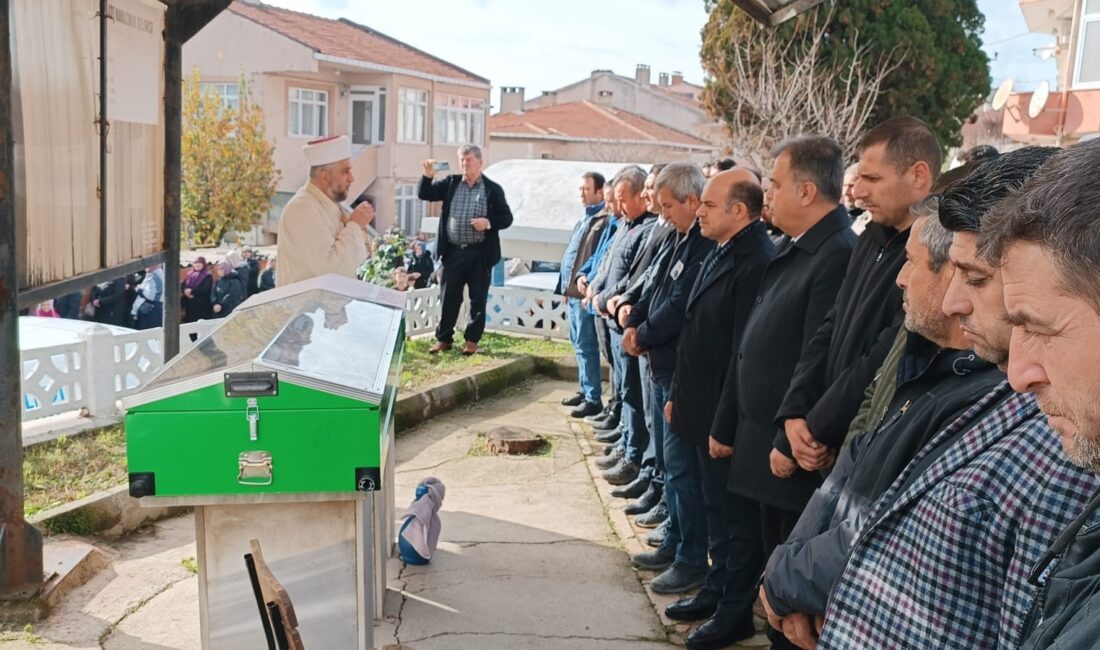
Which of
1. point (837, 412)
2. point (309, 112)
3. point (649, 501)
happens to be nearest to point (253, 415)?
point (837, 412)

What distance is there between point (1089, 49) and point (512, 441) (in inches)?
664

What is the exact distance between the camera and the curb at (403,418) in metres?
5.05

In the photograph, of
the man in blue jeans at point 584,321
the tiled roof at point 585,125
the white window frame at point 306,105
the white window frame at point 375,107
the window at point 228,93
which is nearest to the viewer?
the man in blue jeans at point 584,321

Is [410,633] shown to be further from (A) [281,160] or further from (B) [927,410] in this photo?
(A) [281,160]

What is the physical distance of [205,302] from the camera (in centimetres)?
1298

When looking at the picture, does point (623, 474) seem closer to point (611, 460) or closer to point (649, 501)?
point (611, 460)

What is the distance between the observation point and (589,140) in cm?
3909

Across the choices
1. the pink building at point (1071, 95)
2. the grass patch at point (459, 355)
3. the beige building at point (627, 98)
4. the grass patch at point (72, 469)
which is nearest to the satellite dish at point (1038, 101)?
the pink building at point (1071, 95)

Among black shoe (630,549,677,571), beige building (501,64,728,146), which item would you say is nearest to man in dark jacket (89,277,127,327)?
black shoe (630,549,677,571)

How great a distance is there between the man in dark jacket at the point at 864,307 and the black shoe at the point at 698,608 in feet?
3.70

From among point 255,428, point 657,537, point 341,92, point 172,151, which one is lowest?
point 657,537

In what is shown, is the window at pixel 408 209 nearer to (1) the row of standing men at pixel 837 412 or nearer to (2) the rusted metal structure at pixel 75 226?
(1) the row of standing men at pixel 837 412

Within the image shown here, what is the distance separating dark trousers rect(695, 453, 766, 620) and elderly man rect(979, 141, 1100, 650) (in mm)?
2928

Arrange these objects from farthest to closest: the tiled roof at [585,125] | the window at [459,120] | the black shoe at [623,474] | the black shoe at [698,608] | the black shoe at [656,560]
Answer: the tiled roof at [585,125]
the window at [459,120]
the black shoe at [623,474]
the black shoe at [656,560]
the black shoe at [698,608]
